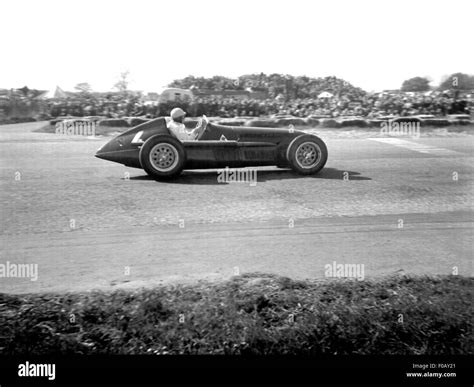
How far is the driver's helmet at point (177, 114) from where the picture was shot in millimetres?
5020

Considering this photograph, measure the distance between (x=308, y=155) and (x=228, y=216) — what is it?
1155 millimetres

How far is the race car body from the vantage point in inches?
207

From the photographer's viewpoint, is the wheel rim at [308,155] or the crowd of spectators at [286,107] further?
the wheel rim at [308,155]

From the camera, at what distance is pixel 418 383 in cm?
405

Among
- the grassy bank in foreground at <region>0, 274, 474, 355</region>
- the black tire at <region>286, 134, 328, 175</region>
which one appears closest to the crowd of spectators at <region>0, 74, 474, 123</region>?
the black tire at <region>286, 134, 328, 175</region>

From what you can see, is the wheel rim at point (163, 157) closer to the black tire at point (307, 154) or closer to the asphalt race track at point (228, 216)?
the asphalt race track at point (228, 216)

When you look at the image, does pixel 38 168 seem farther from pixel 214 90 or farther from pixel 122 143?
pixel 214 90

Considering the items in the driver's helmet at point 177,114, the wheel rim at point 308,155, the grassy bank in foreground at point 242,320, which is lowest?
the grassy bank in foreground at point 242,320

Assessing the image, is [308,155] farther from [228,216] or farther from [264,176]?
[228,216]

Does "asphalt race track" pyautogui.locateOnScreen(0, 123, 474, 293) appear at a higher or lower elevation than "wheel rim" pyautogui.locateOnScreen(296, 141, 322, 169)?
lower

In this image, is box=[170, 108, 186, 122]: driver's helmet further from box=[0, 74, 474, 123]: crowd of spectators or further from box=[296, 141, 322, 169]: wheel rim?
box=[296, 141, 322, 169]: wheel rim

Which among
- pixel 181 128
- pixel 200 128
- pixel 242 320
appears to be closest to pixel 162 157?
pixel 181 128

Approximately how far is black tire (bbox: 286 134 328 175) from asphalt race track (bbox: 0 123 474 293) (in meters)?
0.09

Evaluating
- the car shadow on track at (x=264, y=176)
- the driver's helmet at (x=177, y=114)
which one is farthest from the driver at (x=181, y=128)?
the car shadow on track at (x=264, y=176)
